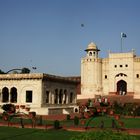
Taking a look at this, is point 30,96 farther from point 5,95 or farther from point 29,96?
point 5,95

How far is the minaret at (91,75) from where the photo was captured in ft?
196

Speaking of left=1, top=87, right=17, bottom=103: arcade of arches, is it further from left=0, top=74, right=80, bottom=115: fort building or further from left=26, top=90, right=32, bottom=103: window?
left=26, top=90, right=32, bottom=103: window

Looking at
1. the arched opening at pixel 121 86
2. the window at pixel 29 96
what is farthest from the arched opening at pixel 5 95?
the arched opening at pixel 121 86

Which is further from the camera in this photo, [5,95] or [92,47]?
[92,47]

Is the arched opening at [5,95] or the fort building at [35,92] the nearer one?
the fort building at [35,92]

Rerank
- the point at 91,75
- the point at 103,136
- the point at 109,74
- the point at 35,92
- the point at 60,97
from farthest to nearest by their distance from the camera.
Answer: the point at 109,74, the point at 91,75, the point at 60,97, the point at 35,92, the point at 103,136

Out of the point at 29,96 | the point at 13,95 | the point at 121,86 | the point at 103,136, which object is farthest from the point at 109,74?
the point at 103,136

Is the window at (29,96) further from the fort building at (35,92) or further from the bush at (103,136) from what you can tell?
the bush at (103,136)

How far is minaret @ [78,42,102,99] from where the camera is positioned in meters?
59.8

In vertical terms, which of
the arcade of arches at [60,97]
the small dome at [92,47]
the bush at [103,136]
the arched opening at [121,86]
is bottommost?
the bush at [103,136]

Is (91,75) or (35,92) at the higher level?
(91,75)

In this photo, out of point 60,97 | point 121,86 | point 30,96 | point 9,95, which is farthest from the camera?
point 121,86

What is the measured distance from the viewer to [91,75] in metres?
59.9

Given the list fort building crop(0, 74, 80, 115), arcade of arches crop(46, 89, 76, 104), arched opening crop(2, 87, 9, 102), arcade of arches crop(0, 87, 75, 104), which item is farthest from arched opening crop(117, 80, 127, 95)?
arched opening crop(2, 87, 9, 102)
